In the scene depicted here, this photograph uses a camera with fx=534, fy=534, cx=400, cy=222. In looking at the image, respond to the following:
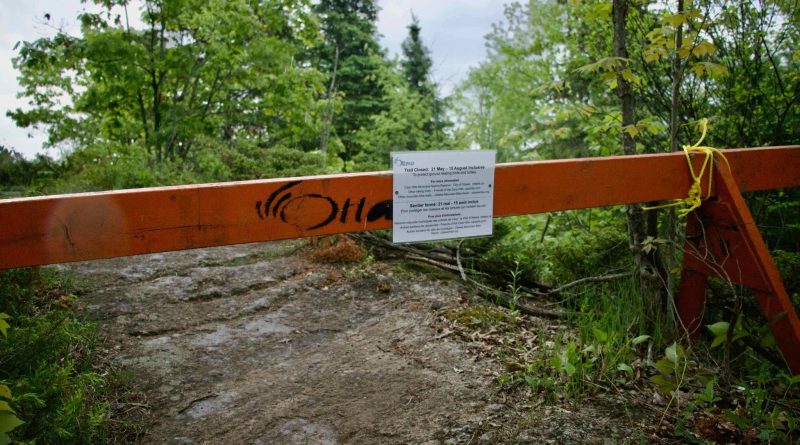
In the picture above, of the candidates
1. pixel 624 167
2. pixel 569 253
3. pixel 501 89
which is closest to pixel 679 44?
pixel 624 167

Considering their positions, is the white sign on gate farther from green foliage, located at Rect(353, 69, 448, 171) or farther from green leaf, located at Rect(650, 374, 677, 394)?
green foliage, located at Rect(353, 69, 448, 171)

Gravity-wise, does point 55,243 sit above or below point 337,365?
above

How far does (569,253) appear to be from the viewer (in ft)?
13.7

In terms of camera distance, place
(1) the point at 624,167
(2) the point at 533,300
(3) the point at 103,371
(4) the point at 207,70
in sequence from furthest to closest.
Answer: (4) the point at 207,70 → (2) the point at 533,300 → (3) the point at 103,371 → (1) the point at 624,167

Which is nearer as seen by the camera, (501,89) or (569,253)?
(569,253)

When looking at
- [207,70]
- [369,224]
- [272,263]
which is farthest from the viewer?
[207,70]

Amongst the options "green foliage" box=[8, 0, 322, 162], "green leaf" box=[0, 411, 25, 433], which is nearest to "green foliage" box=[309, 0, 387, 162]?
"green foliage" box=[8, 0, 322, 162]

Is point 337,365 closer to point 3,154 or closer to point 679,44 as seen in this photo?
point 679,44

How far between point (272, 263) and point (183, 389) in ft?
6.56

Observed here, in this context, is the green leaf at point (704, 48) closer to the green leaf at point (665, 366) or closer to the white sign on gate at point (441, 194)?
the white sign on gate at point (441, 194)

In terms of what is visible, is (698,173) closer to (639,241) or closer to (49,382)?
(639,241)

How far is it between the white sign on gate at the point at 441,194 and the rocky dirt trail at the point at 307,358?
2.75 feet

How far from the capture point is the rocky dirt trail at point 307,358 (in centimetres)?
232

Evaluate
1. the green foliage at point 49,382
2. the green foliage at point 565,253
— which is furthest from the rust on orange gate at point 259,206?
the green foliage at point 565,253
